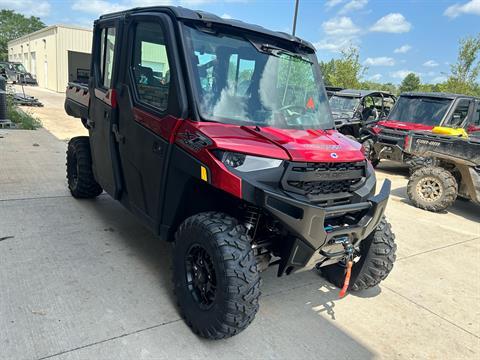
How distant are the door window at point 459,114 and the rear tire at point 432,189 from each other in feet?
9.39

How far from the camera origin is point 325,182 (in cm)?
275

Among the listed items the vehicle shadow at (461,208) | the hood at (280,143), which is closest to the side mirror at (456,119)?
the vehicle shadow at (461,208)

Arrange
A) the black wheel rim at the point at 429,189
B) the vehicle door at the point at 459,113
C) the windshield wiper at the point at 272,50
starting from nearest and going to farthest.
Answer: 1. the windshield wiper at the point at 272,50
2. the black wheel rim at the point at 429,189
3. the vehicle door at the point at 459,113

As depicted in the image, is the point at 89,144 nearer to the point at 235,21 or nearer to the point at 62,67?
the point at 235,21

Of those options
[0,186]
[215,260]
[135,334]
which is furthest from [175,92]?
[0,186]

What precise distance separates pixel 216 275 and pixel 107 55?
104 inches

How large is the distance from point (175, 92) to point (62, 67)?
32084 mm

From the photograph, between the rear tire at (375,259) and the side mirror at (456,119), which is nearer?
the rear tire at (375,259)

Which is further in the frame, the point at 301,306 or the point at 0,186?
the point at 0,186

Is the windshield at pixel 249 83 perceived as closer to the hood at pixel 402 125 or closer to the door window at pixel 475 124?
the hood at pixel 402 125

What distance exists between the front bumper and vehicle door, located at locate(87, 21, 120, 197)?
1.92 metres

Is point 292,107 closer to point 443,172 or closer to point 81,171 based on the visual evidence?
point 81,171

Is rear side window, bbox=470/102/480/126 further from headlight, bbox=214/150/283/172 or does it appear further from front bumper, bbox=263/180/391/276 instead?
headlight, bbox=214/150/283/172

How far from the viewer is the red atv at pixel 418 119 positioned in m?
8.71
